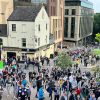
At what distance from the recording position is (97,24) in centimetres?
12006

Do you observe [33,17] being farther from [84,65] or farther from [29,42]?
[84,65]

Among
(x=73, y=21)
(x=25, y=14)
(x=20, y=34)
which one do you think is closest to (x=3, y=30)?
(x=20, y=34)

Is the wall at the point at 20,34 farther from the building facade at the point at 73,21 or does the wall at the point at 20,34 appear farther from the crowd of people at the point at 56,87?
the building facade at the point at 73,21

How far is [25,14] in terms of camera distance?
4969cm

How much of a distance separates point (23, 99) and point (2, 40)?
27634mm

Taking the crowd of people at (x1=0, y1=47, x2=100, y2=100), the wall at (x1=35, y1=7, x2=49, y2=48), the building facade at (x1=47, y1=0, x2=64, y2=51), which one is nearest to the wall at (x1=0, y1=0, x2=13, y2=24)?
the building facade at (x1=47, y1=0, x2=64, y2=51)

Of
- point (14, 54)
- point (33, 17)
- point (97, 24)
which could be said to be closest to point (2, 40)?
point (14, 54)

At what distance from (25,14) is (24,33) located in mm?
3259

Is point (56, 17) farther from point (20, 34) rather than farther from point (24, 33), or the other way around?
point (20, 34)

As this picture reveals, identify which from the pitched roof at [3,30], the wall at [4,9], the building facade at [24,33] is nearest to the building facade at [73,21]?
the wall at [4,9]

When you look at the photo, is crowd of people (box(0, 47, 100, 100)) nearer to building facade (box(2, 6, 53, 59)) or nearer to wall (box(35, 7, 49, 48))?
building facade (box(2, 6, 53, 59))

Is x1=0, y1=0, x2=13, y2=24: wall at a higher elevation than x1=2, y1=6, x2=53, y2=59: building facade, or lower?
higher

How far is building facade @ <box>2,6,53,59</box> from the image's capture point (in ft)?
159

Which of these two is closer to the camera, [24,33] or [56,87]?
→ [56,87]
